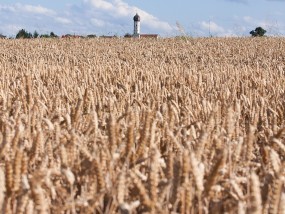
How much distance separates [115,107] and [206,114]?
426 mm

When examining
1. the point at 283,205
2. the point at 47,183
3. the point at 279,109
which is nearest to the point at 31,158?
the point at 47,183

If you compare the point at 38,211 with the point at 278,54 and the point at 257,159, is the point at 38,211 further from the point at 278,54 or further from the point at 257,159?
Result: the point at 278,54

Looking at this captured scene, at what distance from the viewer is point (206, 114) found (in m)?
2.64

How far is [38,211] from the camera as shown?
111cm

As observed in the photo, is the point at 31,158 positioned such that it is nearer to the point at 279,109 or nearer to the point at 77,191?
the point at 77,191

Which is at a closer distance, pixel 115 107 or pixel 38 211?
pixel 38 211

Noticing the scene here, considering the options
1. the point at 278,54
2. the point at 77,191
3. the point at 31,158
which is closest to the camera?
the point at 77,191

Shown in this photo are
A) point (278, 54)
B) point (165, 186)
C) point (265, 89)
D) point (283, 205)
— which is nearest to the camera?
point (283, 205)

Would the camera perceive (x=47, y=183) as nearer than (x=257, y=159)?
Yes

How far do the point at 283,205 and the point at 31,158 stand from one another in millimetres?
814

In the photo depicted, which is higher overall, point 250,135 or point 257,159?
point 250,135

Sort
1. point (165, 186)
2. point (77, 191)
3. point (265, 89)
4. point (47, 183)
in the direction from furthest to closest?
point (265, 89), point (77, 191), point (47, 183), point (165, 186)

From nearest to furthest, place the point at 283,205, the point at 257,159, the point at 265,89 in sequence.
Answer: the point at 283,205, the point at 257,159, the point at 265,89

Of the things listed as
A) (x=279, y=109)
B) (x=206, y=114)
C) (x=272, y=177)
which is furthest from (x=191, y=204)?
(x=279, y=109)
